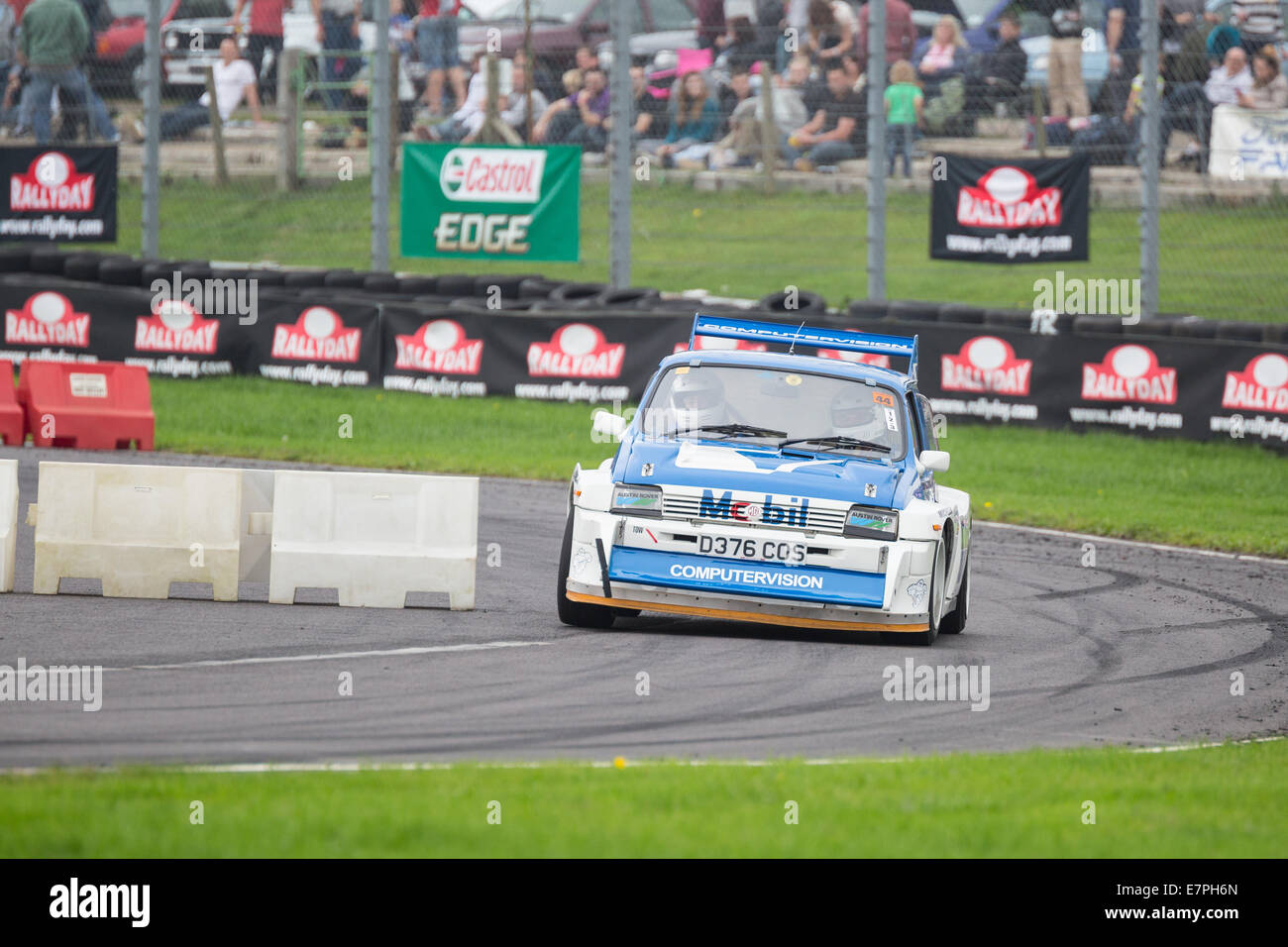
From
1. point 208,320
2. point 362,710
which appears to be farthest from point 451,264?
point 362,710

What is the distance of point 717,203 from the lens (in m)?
22.7

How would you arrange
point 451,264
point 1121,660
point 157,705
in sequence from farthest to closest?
1. point 451,264
2. point 1121,660
3. point 157,705

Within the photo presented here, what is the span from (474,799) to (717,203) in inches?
666

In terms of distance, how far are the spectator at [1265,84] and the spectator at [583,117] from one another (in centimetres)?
730

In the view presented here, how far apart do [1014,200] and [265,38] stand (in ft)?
31.8

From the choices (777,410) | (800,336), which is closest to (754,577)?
(777,410)

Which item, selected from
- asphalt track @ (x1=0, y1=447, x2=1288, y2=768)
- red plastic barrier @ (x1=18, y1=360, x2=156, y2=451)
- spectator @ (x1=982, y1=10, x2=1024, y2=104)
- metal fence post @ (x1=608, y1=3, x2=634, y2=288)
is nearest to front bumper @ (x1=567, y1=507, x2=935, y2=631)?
asphalt track @ (x1=0, y1=447, x2=1288, y2=768)

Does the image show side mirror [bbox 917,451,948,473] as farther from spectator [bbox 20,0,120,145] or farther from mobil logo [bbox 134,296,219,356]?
spectator [bbox 20,0,120,145]

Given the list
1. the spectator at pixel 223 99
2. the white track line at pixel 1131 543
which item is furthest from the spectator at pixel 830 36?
the spectator at pixel 223 99

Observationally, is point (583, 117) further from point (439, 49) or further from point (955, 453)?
point (955, 453)

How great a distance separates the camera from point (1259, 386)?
63.3 ft

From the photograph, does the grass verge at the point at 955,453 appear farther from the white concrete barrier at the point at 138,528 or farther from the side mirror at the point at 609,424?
→ the white concrete barrier at the point at 138,528

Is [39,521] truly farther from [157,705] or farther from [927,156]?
[927,156]

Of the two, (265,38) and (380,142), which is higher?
(265,38)
